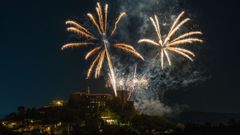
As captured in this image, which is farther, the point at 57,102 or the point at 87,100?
the point at 57,102

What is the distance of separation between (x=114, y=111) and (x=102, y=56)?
4774 centimetres

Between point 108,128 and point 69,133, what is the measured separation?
12.7 m

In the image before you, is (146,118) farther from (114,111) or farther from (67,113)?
(67,113)

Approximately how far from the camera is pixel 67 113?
12912 centimetres

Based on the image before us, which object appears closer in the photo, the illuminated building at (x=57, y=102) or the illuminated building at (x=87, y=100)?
the illuminated building at (x=87, y=100)

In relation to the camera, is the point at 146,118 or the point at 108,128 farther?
the point at 146,118

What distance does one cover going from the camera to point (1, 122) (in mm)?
135000

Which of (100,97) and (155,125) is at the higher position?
(100,97)

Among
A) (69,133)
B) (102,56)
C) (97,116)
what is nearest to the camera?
(102,56)

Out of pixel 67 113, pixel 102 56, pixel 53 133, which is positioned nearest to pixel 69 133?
pixel 53 133

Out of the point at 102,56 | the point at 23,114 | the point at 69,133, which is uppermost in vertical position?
the point at 102,56

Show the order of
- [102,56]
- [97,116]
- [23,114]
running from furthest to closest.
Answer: [23,114] → [97,116] → [102,56]

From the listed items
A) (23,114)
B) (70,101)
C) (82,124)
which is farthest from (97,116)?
(23,114)

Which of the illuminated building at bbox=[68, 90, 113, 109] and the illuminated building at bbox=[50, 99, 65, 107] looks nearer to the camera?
the illuminated building at bbox=[68, 90, 113, 109]
